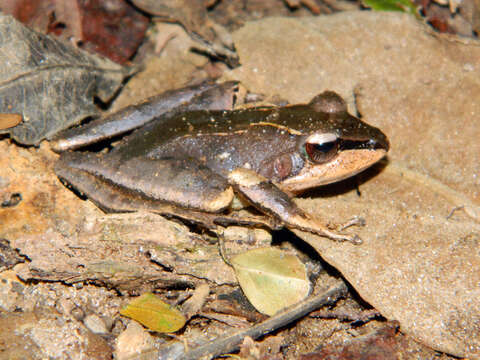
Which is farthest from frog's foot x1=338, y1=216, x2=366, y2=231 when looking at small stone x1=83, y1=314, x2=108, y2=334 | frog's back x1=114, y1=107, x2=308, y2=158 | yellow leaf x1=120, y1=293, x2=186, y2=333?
small stone x1=83, y1=314, x2=108, y2=334

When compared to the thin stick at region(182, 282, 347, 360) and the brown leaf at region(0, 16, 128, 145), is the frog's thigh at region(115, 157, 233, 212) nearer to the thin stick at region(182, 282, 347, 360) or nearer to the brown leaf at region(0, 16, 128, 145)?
the brown leaf at region(0, 16, 128, 145)

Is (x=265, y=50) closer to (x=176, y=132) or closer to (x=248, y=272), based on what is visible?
(x=176, y=132)

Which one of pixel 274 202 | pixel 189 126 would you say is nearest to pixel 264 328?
pixel 274 202

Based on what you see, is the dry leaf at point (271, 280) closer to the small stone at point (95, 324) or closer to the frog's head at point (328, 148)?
the frog's head at point (328, 148)

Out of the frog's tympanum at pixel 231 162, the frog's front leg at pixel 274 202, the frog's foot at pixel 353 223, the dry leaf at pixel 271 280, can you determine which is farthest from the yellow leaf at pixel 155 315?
the frog's foot at pixel 353 223

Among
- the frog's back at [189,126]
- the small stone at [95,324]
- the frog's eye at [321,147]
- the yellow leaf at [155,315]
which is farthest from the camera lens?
the frog's back at [189,126]

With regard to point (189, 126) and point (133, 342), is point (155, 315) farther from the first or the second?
point (189, 126)

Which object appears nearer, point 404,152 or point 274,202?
point 274,202

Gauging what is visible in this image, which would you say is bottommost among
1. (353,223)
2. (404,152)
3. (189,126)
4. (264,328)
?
(264,328)
